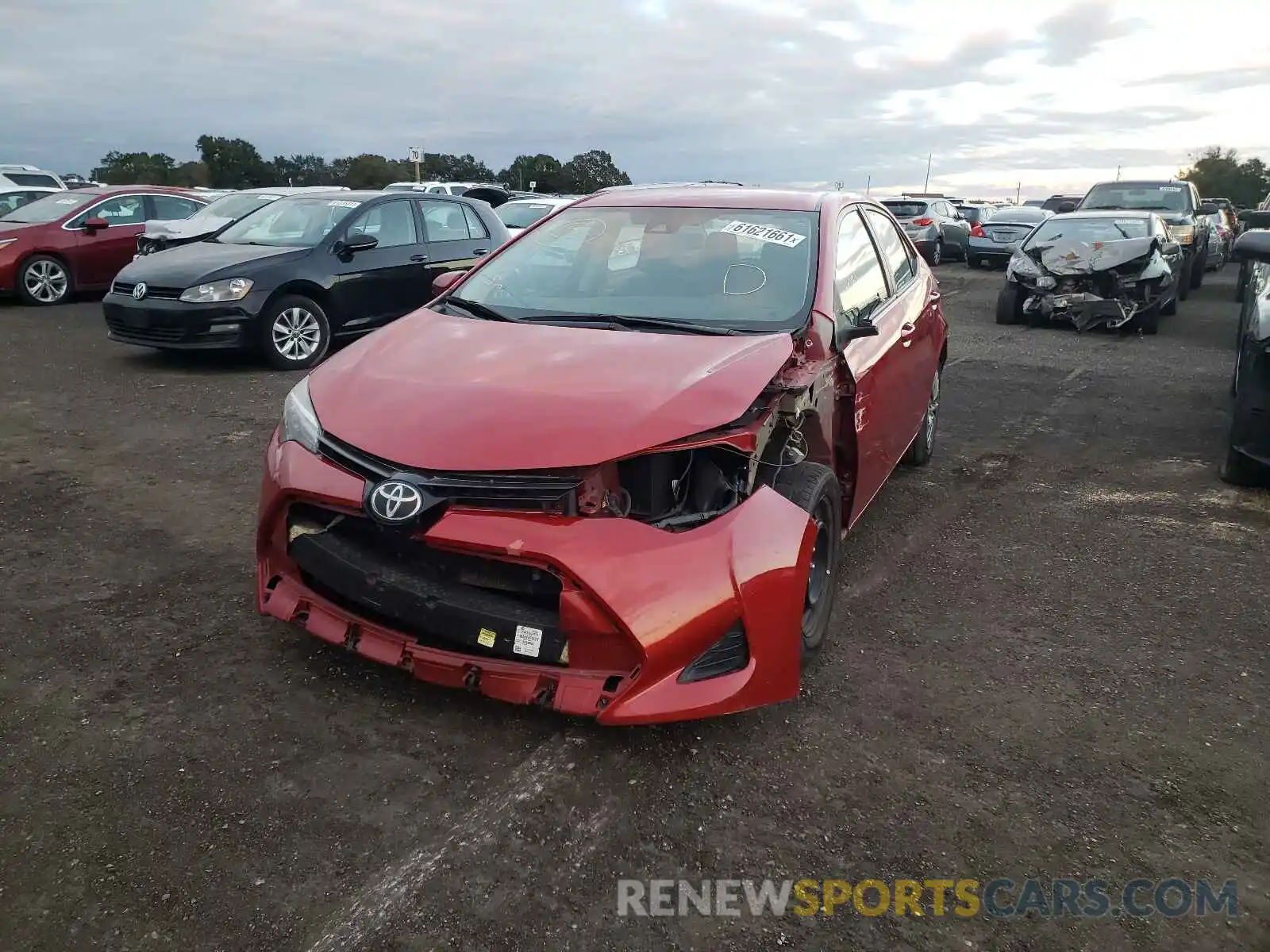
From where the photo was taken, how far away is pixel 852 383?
3.67 meters

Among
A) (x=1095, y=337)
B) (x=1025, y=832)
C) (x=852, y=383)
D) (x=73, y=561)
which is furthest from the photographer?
(x=1095, y=337)

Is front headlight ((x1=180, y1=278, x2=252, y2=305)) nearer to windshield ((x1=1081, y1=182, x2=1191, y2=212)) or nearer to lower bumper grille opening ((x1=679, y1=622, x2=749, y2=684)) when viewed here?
lower bumper grille opening ((x1=679, y1=622, x2=749, y2=684))

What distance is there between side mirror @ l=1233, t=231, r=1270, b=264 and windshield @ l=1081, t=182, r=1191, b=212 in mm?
11093

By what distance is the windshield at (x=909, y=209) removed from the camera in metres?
20.9

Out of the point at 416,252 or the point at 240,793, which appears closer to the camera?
the point at 240,793

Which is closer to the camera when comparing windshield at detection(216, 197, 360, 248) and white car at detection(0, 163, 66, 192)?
windshield at detection(216, 197, 360, 248)

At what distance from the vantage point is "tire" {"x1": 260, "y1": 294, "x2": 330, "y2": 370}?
8.06m

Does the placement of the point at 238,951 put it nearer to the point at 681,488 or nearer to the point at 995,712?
the point at 681,488

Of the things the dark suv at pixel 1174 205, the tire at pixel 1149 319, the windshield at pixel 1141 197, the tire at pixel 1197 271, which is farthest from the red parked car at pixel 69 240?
the tire at pixel 1197 271

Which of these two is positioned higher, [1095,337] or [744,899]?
[1095,337]

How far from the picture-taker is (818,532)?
10.8ft

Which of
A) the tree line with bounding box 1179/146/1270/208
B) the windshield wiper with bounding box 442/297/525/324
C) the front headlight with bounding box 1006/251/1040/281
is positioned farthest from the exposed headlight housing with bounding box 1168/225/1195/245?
the tree line with bounding box 1179/146/1270/208

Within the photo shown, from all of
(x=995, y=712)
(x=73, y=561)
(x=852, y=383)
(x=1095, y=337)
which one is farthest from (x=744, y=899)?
(x=1095, y=337)

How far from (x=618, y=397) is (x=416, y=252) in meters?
6.78
